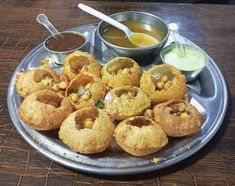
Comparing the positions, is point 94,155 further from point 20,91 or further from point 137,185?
point 20,91

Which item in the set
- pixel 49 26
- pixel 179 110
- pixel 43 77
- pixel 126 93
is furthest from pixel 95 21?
pixel 179 110

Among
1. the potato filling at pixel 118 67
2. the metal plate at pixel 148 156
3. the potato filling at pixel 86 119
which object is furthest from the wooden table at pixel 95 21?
the potato filling at pixel 118 67

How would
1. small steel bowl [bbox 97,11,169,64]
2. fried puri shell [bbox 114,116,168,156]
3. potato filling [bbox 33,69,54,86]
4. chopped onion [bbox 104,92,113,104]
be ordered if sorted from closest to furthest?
1. fried puri shell [bbox 114,116,168,156]
2. chopped onion [bbox 104,92,113,104]
3. potato filling [bbox 33,69,54,86]
4. small steel bowl [bbox 97,11,169,64]

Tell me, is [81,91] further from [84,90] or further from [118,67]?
[118,67]

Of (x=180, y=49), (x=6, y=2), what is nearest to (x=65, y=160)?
(x=180, y=49)

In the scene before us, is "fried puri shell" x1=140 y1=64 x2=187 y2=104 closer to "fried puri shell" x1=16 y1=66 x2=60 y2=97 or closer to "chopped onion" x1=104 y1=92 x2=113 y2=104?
"chopped onion" x1=104 y1=92 x2=113 y2=104

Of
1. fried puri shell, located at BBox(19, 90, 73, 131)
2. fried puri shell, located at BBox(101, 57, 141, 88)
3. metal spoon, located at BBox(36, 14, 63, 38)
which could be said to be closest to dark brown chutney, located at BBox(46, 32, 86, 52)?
metal spoon, located at BBox(36, 14, 63, 38)
